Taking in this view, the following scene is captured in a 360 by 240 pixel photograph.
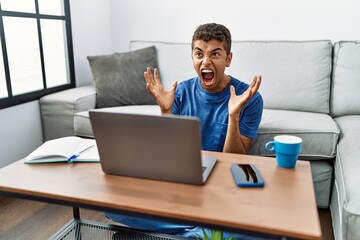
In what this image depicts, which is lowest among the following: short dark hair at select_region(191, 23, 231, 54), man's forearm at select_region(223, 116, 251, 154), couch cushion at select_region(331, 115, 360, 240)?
couch cushion at select_region(331, 115, 360, 240)

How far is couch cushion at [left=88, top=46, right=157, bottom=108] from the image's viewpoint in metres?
2.50

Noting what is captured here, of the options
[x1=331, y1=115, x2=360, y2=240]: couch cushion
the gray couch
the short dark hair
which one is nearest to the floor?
[x1=331, y1=115, x2=360, y2=240]: couch cushion

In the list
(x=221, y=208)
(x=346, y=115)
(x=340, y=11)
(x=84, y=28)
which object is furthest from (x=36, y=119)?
(x=340, y=11)

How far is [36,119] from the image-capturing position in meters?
2.41

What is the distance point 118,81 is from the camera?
2.50m

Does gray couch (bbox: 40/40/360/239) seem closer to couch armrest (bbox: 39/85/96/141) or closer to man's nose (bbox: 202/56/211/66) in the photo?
couch armrest (bbox: 39/85/96/141)

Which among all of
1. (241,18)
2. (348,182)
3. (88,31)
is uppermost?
(241,18)

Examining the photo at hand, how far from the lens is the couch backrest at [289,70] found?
2.31 meters

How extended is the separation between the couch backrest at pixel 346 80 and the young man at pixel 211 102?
1104 mm

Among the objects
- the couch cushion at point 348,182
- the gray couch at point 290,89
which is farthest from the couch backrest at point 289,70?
the couch cushion at point 348,182

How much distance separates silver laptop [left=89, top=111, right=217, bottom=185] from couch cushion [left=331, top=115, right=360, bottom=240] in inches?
21.7

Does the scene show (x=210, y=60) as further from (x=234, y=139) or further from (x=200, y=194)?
(x=200, y=194)

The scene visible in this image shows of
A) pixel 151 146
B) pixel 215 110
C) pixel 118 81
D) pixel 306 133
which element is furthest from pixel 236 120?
pixel 118 81

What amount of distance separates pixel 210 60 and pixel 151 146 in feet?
1.97
